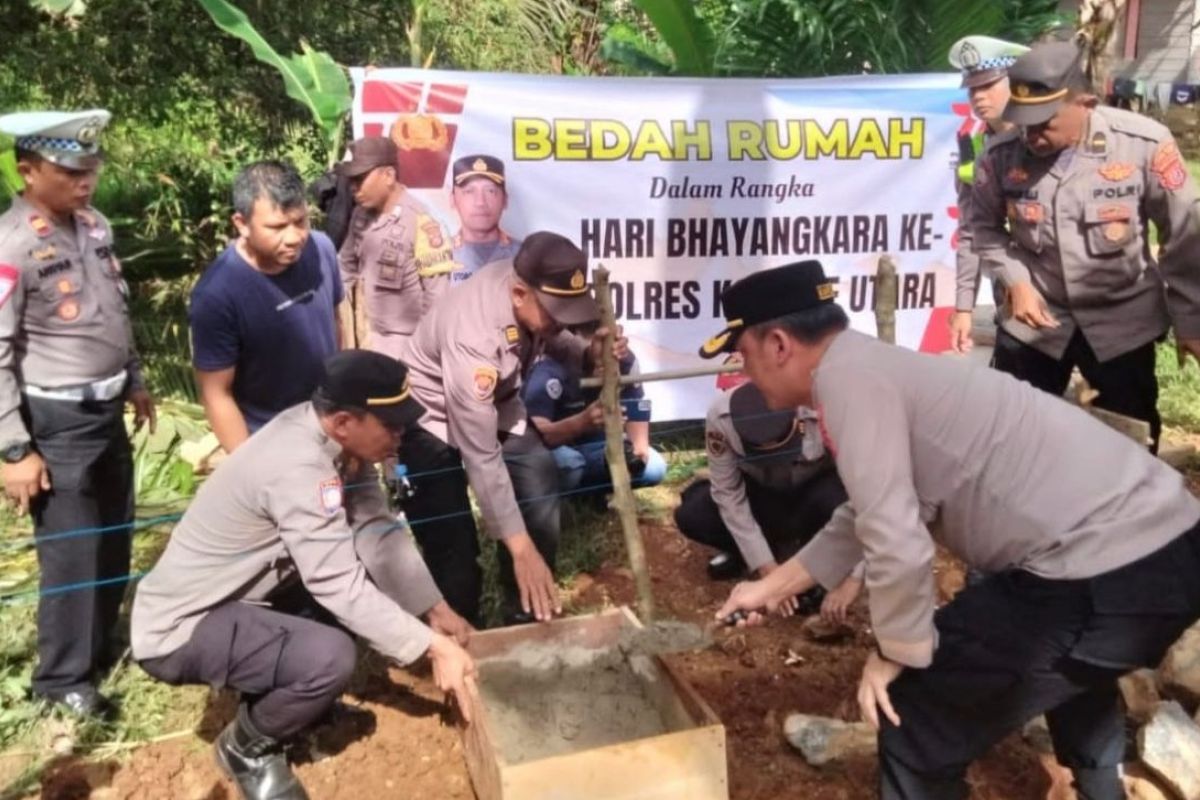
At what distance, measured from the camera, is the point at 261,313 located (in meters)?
3.63

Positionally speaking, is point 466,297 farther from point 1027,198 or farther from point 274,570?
point 1027,198

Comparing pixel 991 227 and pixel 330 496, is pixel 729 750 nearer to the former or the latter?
pixel 330 496

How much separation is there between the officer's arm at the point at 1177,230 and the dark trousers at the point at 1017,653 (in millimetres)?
1918

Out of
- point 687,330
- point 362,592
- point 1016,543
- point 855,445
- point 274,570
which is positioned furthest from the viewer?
point 687,330

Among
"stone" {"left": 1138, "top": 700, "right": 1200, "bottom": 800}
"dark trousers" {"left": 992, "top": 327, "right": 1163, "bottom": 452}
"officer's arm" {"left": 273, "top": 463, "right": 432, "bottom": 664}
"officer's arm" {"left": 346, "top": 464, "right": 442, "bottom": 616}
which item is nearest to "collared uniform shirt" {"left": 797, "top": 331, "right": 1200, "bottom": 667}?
"stone" {"left": 1138, "top": 700, "right": 1200, "bottom": 800}

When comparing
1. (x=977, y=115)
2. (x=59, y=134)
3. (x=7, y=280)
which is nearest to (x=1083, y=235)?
(x=977, y=115)

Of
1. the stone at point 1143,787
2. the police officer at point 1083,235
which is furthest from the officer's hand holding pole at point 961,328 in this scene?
the stone at point 1143,787

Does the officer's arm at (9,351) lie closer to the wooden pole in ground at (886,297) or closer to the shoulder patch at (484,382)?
the shoulder patch at (484,382)

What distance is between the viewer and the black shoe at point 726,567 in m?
4.72

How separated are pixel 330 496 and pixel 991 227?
2.77 metres

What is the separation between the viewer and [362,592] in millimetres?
3035

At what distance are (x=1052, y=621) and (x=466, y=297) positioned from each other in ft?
6.66

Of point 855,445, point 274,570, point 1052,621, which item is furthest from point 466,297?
point 1052,621

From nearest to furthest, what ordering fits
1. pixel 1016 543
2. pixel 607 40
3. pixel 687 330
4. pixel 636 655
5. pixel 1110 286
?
pixel 1016 543, pixel 636 655, pixel 1110 286, pixel 687 330, pixel 607 40
